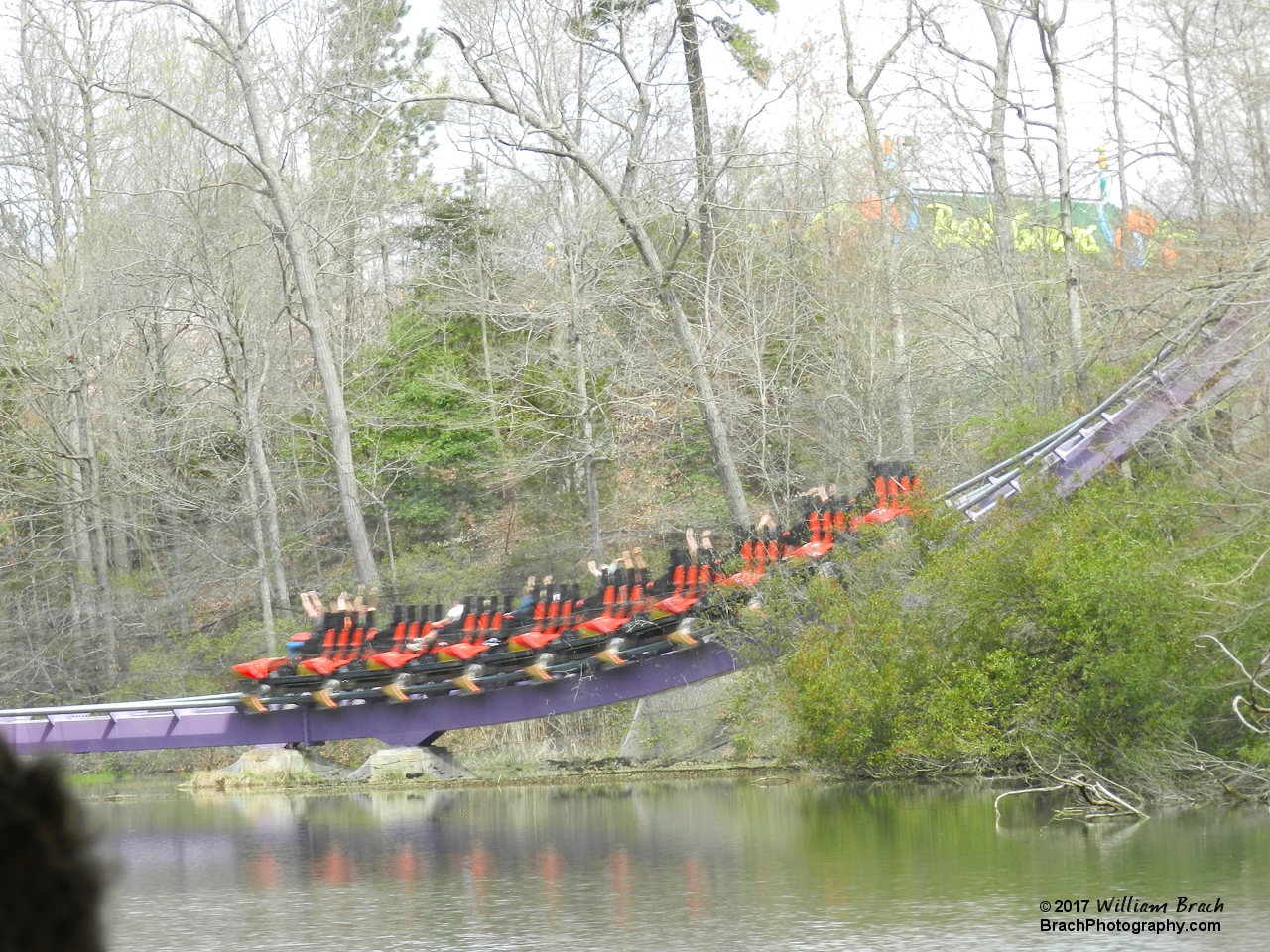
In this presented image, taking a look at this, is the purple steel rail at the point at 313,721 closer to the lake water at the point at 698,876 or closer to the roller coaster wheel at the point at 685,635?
the roller coaster wheel at the point at 685,635

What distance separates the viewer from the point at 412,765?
78.3 feet

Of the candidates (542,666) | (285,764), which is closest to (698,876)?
(542,666)

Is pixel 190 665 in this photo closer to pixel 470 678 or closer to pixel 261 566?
pixel 261 566

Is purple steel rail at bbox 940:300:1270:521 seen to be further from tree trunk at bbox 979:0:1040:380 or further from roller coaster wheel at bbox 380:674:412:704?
roller coaster wheel at bbox 380:674:412:704

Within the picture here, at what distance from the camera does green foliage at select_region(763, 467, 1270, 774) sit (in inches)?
614

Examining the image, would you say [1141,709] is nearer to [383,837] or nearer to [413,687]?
[383,837]

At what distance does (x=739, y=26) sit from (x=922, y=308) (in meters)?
6.42

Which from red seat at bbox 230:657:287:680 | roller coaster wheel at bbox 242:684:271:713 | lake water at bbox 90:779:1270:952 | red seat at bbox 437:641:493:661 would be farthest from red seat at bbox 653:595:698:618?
roller coaster wheel at bbox 242:684:271:713

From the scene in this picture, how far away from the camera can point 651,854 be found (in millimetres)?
14352

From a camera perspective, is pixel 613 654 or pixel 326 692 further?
pixel 326 692

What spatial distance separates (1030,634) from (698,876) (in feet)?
19.0

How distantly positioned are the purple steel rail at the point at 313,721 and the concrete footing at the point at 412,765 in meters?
0.22

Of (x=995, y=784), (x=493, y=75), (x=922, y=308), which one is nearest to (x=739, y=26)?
(x=493, y=75)

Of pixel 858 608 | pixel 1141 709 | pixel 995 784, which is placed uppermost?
pixel 858 608
